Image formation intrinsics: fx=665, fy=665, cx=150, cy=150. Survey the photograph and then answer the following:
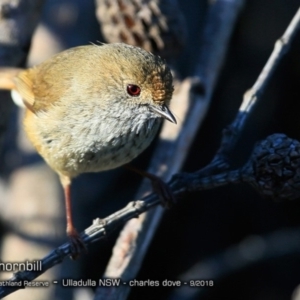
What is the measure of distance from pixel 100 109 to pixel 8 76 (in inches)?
31.4

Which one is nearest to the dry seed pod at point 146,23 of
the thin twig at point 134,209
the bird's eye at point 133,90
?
the bird's eye at point 133,90

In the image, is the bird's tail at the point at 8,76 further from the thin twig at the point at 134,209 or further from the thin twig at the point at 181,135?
the thin twig at the point at 134,209

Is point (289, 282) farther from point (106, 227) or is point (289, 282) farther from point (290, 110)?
point (106, 227)

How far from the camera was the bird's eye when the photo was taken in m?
2.96

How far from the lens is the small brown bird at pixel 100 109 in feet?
9.66

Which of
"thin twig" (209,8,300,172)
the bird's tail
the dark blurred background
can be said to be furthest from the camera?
the dark blurred background

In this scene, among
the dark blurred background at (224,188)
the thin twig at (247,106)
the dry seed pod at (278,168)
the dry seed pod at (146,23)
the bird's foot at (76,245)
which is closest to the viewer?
the dry seed pod at (278,168)

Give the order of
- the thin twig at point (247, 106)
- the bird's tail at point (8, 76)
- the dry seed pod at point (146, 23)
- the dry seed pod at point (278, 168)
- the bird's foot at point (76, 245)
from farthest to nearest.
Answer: the bird's tail at point (8, 76), the dry seed pod at point (146, 23), the bird's foot at point (76, 245), the thin twig at point (247, 106), the dry seed pod at point (278, 168)

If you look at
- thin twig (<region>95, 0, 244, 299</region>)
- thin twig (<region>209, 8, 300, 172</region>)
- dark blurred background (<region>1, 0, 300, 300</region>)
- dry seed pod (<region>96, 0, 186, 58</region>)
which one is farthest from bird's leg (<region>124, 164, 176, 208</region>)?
dark blurred background (<region>1, 0, 300, 300</region>)

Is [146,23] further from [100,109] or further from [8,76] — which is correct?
[8,76]

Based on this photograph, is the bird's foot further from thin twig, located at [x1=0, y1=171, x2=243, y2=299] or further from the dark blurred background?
the dark blurred background

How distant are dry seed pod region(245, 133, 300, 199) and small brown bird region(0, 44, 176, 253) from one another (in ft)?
1.67

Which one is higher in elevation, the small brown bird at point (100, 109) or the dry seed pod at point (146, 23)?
the dry seed pod at point (146, 23)

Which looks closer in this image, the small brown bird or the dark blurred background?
the small brown bird
